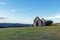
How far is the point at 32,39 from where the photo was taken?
14703 millimetres

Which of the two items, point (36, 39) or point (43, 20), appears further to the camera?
point (43, 20)

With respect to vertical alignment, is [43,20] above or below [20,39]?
above

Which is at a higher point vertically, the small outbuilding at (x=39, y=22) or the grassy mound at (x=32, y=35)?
the small outbuilding at (x=39, y=22)

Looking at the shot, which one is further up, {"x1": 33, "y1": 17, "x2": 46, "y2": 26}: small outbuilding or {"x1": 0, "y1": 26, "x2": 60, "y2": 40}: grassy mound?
{"x1": 33, "y1": 17, "x2": 46, "y2": 26}: small outbuilding

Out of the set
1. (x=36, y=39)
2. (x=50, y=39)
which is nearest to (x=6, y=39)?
(x=36, y=39)

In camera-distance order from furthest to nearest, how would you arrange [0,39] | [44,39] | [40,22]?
[40,22] < [0,39] < [44,39]

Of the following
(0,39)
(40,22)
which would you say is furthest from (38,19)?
(0,39)

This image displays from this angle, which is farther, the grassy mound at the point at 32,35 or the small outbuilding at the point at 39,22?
the small outbuilding at the point at 39,22

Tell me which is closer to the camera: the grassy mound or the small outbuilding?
the grassy mound

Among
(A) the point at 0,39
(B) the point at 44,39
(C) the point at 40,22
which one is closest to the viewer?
(B) the point at 44,39

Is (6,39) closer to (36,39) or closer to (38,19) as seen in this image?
(36,39)

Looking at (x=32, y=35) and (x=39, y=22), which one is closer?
(x=32, y=35)

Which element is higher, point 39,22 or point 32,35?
point 39,22

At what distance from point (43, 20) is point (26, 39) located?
36.5m
